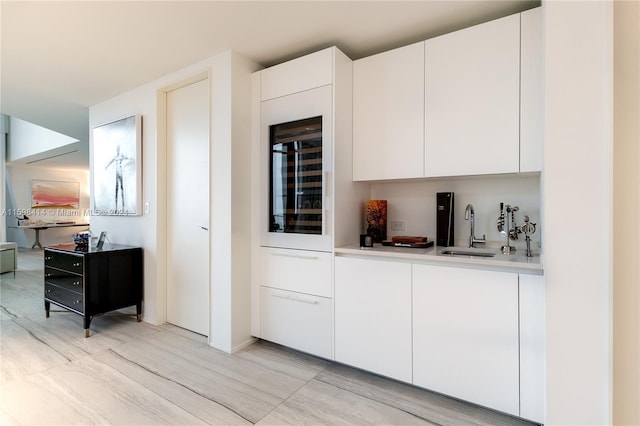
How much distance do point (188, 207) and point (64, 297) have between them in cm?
154

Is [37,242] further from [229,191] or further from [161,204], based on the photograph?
[229,191]

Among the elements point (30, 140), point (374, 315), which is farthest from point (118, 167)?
point (30, 140)

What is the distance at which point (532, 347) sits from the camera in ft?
5.14

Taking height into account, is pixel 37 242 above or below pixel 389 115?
below

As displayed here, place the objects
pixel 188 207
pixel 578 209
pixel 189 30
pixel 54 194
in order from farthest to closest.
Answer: pixel 54 194 → pixel 188 207 → pixel 189 30 → pixel 578 209

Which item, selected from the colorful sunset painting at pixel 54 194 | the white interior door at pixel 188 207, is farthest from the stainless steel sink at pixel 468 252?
the colorful sunset painting at pixel 54 194

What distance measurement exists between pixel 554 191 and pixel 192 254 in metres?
2.88

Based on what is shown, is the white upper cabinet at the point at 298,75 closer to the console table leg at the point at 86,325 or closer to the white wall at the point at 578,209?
the white wall at the point at 578,209

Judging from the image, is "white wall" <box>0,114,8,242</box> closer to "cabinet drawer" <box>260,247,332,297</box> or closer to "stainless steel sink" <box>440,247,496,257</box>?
"cabinet drawer" <box>260,247,332,297</box>

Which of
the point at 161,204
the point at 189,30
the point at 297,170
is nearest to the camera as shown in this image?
the point at 189,30

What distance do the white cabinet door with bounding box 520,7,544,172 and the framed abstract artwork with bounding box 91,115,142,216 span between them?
3.41 meters

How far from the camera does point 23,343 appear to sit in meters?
2.64

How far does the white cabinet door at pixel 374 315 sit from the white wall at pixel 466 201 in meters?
0.63

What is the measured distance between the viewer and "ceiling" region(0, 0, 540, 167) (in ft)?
6.28
